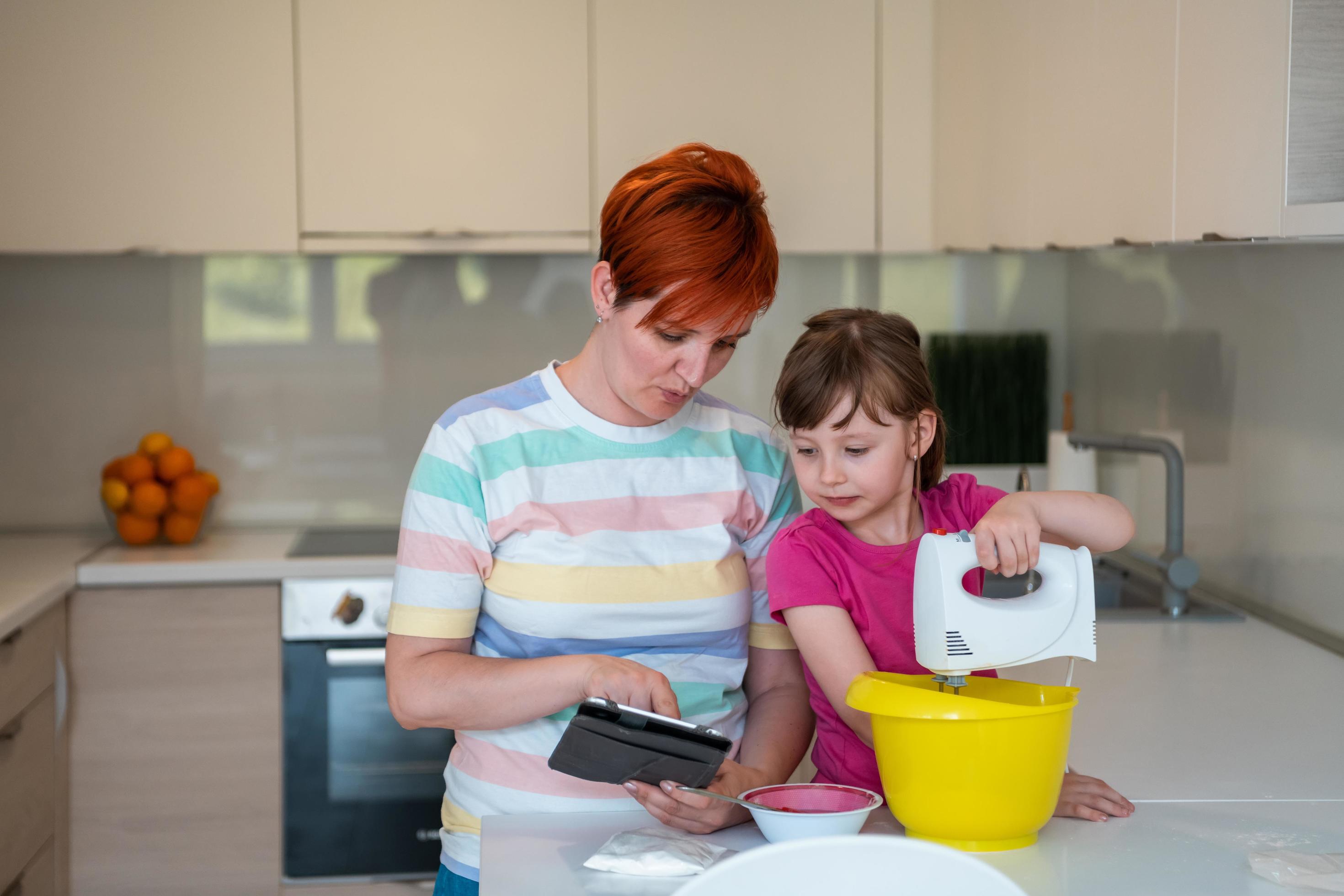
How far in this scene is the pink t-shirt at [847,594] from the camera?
4.10 feet

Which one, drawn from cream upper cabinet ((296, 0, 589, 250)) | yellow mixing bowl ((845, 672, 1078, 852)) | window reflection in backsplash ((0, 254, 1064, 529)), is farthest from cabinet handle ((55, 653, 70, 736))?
yellow mixing bowl ((845, 672, 1078, 852))

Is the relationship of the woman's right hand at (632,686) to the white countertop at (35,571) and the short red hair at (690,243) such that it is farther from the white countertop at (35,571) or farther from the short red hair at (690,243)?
the white countertop at (35,571)

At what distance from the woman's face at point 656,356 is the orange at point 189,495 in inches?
66.0

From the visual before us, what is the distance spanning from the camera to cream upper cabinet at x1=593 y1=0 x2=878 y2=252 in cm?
252

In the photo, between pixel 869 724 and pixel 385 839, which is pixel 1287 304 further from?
pixel 385 839

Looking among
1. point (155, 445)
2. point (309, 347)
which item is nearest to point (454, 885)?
point (155, 445)

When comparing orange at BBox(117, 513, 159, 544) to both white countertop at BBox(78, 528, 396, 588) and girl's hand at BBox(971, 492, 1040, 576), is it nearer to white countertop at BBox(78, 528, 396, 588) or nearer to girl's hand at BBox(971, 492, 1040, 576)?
white countertop at BBox(78, 528, 396, 588)

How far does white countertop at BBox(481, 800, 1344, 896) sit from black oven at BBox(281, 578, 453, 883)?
4.34 feet

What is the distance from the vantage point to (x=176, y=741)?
2369 millimetres

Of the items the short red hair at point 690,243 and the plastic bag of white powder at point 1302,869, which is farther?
the short red hair at point 690,243

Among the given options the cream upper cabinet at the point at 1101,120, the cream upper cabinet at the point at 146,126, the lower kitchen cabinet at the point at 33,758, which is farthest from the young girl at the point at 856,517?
the cream upper cabinet at the point at 146,126

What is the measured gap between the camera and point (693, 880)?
1.98 feet

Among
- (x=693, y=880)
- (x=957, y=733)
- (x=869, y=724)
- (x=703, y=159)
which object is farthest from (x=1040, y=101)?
(x=693, y=880)

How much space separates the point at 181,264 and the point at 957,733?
2.40 metres
